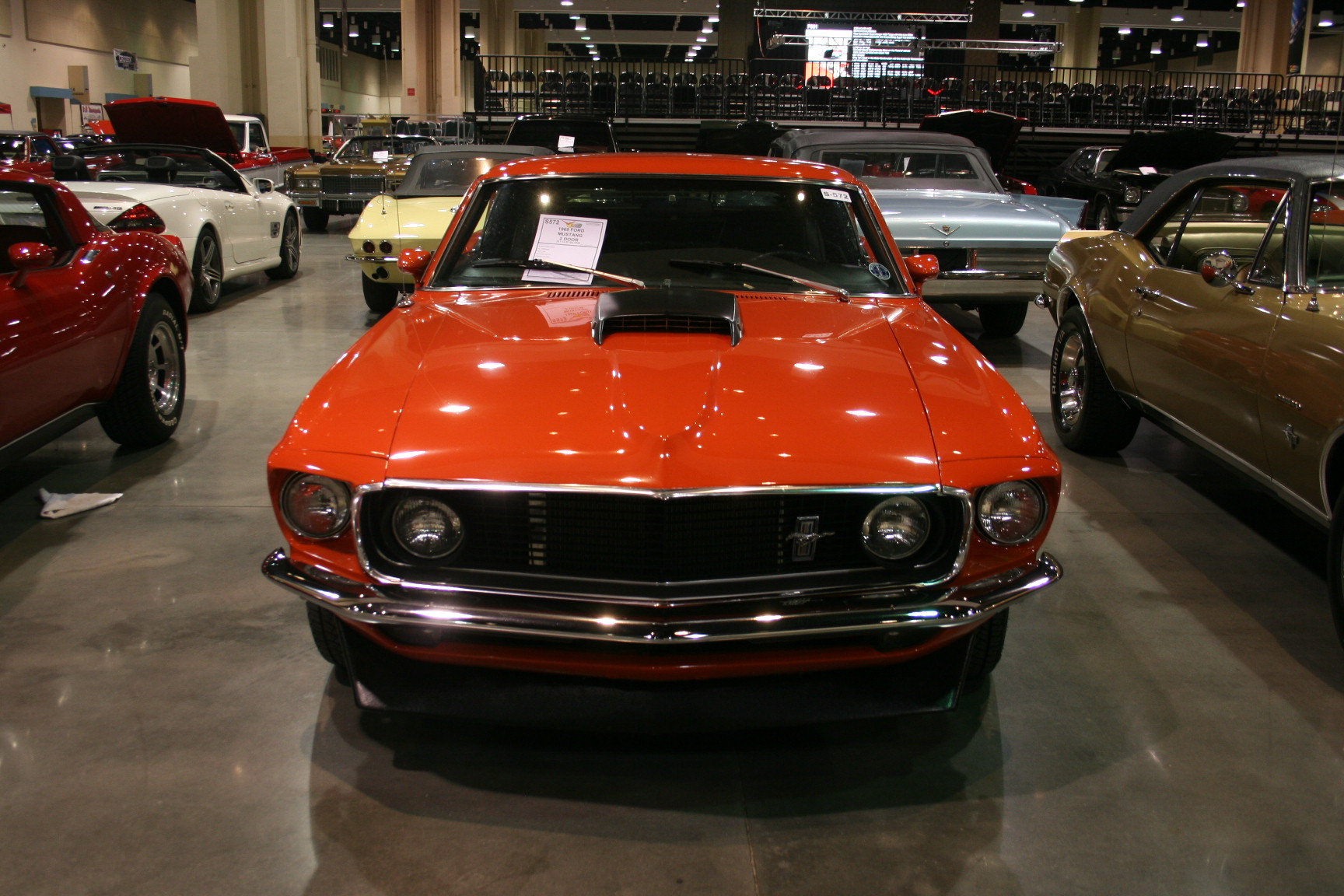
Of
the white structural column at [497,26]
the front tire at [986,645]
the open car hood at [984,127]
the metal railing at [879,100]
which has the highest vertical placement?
the white structural column at [497,26]

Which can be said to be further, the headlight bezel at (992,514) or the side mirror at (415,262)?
the side mirror at (415,262)

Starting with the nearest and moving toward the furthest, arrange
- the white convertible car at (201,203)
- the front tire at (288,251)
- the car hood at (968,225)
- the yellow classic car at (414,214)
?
the car hood at (968,225), the yellow classic car at (414,214), the white convertible car at (201,203), the front tire at (288,251)

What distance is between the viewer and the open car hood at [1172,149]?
1128cm

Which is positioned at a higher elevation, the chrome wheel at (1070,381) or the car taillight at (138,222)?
the car taillight at (138,222)

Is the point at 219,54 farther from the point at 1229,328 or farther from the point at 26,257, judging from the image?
the point at 1229,328

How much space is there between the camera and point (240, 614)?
3242 millimetres

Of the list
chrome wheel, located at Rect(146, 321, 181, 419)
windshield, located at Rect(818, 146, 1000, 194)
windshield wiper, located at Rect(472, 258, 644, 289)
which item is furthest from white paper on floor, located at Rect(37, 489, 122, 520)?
windshield, located at Rect(818, 146, 1000, 194)

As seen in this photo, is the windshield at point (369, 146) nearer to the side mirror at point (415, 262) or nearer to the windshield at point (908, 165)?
the windshield at point (908, 165)

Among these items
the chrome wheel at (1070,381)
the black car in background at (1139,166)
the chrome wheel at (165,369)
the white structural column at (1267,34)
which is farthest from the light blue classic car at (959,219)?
the white structural column at (1267,34)

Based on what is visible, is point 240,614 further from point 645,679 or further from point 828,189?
point 828,189

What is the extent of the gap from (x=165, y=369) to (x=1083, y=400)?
174 inches

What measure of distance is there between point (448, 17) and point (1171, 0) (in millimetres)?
23498

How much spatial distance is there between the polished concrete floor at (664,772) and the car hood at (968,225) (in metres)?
3.67

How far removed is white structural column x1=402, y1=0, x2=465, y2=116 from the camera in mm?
27328
